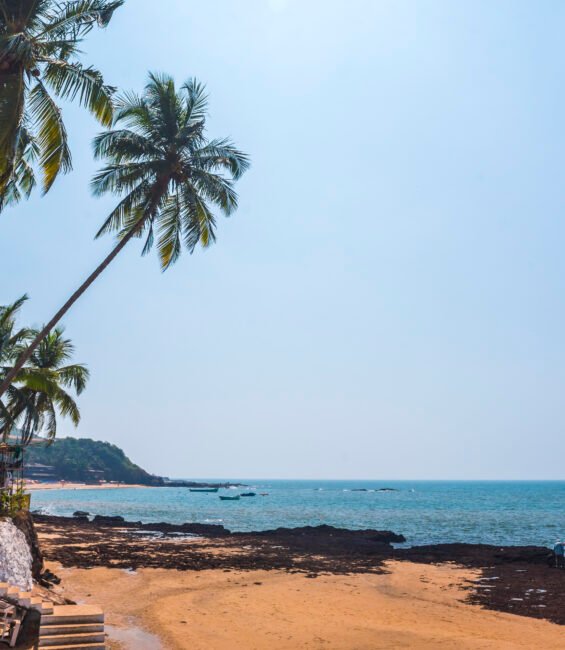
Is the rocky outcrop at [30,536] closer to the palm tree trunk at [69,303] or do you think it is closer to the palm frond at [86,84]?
the palm tree trunk at [69,303]

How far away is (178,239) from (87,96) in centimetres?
756

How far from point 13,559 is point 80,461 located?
181020 mm

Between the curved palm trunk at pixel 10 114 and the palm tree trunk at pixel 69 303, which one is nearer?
the curved palm trunk at pixel 10 114

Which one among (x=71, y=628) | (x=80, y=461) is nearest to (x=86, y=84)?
(x=71, y=628)

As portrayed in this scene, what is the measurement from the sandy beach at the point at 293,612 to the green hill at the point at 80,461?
159809 millimetres

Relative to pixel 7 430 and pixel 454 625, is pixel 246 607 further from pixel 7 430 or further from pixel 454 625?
pixel 7 430

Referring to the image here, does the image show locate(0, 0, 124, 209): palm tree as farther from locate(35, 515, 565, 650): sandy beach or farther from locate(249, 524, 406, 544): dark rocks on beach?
locate(249, 524, 406, 544): dark rocks on beach

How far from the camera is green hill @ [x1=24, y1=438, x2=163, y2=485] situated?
178750mm

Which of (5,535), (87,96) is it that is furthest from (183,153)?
(5,535)

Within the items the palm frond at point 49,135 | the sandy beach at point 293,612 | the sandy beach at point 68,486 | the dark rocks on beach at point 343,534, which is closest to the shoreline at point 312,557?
the dark rocks on beach at point 343,534

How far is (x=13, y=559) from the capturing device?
659 inches

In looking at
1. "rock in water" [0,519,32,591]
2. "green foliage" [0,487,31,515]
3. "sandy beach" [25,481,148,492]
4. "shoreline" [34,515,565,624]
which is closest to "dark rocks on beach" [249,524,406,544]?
"shoreline" [34,515,565,624]

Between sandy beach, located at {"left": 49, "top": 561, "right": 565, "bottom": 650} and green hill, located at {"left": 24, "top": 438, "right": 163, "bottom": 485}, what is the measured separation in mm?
159809

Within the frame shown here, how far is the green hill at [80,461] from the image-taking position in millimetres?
178750
